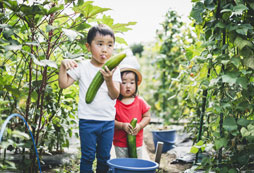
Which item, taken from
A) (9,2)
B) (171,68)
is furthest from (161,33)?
(9,2)

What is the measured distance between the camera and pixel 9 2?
1508mm

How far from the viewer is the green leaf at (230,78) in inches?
67.8

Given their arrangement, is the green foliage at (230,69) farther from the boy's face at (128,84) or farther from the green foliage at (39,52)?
the boy's face at (128,84)

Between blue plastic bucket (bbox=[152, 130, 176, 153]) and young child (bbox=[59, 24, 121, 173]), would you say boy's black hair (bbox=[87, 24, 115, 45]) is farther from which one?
blue plastic bucket (bbox=[152, 130, 176, 153])

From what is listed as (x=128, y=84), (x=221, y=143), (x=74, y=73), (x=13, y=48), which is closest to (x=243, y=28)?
(x=221, y=143)

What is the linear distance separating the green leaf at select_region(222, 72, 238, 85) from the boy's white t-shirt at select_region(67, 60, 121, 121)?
892 mm

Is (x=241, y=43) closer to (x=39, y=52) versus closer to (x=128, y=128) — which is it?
(x=128, y=128)

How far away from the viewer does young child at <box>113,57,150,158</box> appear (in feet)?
8.25

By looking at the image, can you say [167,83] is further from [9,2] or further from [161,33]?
[9,2]

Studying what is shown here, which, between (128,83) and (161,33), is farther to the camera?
(161,33)

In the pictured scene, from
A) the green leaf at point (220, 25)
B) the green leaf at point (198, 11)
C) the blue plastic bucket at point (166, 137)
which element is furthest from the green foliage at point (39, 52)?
the blue plastic bucket at point (166, 137)

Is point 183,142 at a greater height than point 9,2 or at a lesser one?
lesser

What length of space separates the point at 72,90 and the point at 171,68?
3318mm

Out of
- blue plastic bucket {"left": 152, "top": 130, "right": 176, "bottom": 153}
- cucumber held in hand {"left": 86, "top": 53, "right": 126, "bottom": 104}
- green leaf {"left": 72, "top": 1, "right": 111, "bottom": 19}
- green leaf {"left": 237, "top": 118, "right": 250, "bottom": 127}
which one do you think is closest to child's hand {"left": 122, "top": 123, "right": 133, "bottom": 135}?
cucumber held in hand {"left": 86, "top": 53, "right": 126, "bottom": 104}
